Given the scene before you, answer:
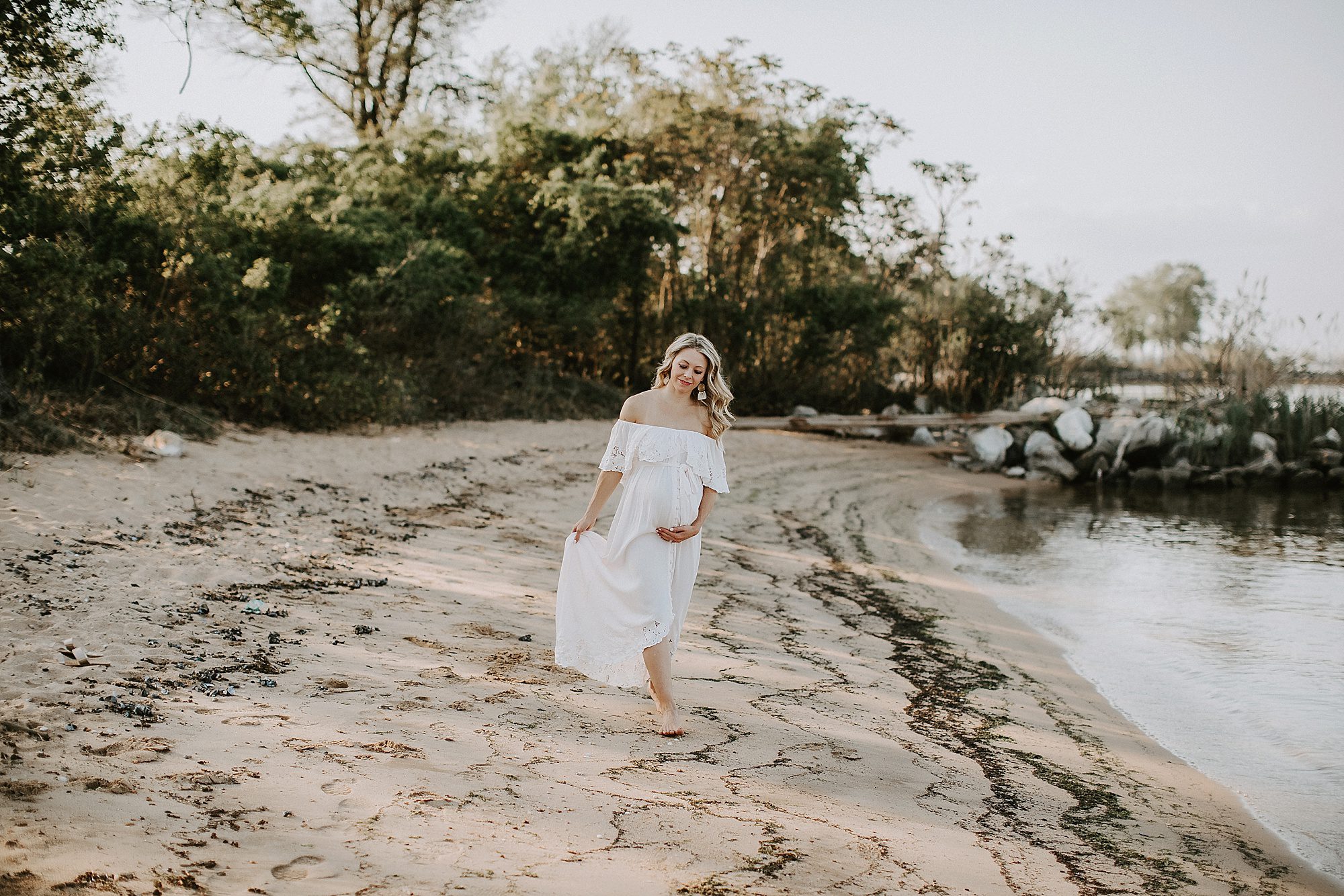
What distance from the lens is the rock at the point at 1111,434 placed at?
1959 cm

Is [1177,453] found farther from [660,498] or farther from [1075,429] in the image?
[660,498]

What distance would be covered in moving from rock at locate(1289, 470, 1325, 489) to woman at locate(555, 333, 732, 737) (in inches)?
722

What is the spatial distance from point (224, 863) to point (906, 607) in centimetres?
588

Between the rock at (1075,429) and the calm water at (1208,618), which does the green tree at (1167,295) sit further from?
the calm water at (1208,618)

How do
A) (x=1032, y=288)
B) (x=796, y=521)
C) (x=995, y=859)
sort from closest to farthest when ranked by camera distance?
(x=995, y=859) → (x=796, y=521) → (x=1032, y=288)

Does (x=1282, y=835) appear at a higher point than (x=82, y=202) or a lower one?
lower

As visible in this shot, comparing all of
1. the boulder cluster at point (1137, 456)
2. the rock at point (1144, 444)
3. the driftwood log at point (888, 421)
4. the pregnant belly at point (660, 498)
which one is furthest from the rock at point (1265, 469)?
the pregnant belly at point (660, 498)

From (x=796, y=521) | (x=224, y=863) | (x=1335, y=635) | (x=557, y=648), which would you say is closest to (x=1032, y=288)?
(x=796, y=521)

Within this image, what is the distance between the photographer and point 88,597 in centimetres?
521

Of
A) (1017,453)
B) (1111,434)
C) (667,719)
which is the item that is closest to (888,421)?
(1017,453)

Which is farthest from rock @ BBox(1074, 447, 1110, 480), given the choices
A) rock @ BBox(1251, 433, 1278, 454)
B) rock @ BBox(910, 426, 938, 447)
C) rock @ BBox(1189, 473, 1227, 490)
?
rock @ BBox(910, 426, 938, 447)

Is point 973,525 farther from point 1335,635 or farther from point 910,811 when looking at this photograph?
point 910,811

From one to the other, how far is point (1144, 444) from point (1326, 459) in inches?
131

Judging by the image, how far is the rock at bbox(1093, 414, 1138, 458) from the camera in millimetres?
19594
